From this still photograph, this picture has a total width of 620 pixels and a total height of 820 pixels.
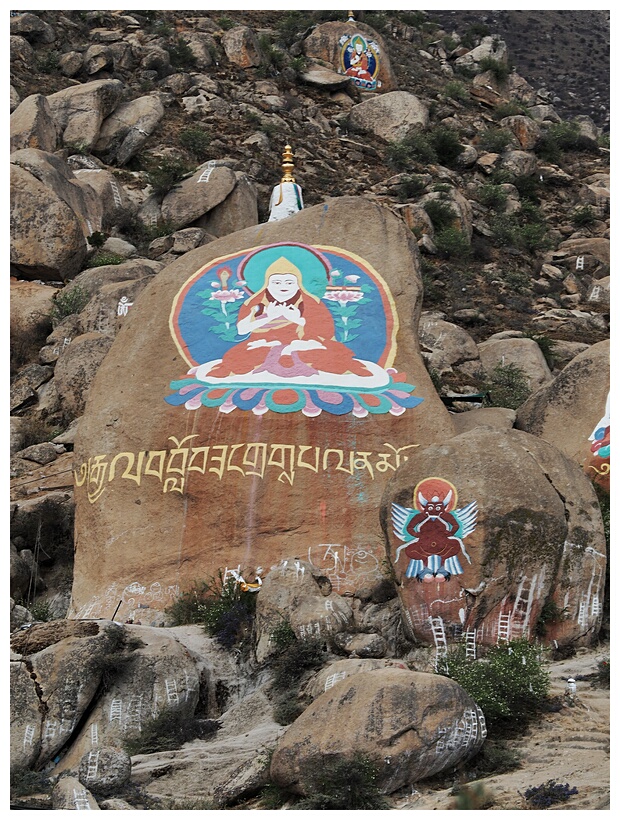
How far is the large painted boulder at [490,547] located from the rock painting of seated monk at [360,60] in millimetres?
35155

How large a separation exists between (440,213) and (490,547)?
1002 inches

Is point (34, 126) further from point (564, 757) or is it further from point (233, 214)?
point (564, 757)

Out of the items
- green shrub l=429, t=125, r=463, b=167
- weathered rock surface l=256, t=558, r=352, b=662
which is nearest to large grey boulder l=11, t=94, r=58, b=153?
green shrub l=429, t=125, r=463, b=167

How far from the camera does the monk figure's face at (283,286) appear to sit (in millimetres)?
22516

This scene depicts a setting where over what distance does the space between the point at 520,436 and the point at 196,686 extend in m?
5.22

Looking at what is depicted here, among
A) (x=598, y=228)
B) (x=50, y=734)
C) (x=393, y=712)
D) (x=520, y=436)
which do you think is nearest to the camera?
(x=393, y=712)

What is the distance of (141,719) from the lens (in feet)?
53.8

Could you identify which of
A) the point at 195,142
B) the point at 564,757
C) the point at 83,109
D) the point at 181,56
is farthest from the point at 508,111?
the point at 564,757

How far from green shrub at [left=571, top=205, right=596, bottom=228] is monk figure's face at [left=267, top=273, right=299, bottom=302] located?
23803 millimetres

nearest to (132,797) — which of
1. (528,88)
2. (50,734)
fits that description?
(50,734)

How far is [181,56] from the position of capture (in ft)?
161

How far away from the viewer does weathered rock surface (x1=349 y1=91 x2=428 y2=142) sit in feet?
157

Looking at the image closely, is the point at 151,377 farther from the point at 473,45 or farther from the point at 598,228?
the point at 473,45

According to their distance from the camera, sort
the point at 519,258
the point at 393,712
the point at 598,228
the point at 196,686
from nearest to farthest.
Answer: the point at 393,712
the point at 196,686
the point at 519,258
the point at 598,228
